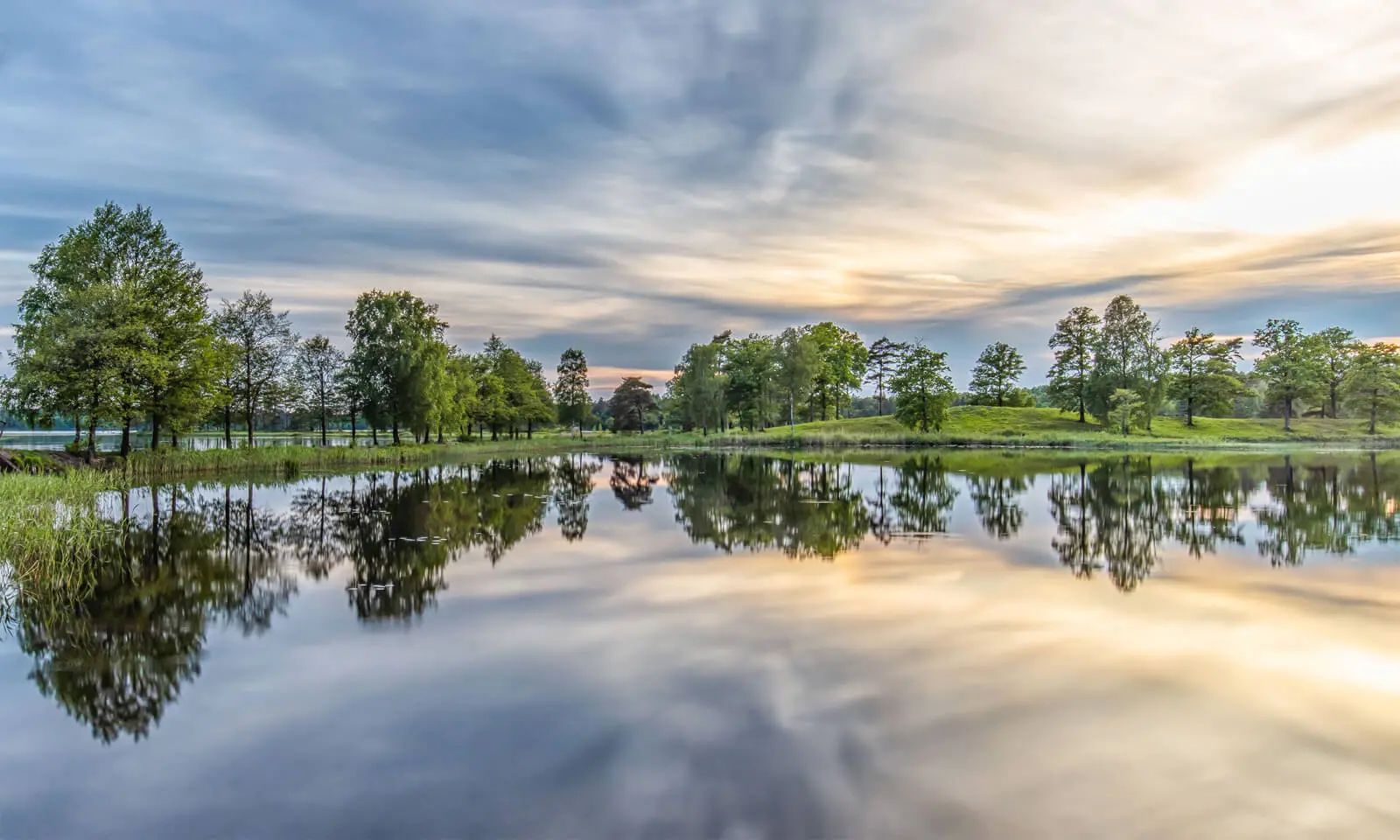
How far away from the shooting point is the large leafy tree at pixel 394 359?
153 ft

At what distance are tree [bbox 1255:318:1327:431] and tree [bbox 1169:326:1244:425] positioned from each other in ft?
9.24

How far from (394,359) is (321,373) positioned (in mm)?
7765

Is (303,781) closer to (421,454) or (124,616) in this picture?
(124,616)

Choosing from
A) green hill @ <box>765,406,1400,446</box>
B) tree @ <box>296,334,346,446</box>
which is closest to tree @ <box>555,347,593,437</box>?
green hill @ <box>765,406,1400,446</box>

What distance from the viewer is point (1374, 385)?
220ft

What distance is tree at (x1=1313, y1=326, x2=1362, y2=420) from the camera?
7450 centimetres

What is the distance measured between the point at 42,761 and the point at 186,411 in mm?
32689

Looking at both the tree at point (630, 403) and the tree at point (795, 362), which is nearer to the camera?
the tree at point (795, 362)

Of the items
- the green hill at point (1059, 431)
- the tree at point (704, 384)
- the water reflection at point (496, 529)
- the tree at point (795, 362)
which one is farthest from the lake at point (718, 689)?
the tree at point (704, 384)

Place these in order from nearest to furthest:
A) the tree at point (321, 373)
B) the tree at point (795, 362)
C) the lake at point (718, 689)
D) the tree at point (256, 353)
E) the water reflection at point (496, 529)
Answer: the lake at point (718, 689) < the water reflection at point (496, 529) < the tree at point (256, 353) < the tree at point (321, 373) < the tree at point (795, 362)

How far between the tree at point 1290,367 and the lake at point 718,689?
237ft

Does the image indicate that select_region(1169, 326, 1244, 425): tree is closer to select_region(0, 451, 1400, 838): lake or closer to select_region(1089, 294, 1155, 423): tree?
select_region(1089, 294, 1155, 423): tree

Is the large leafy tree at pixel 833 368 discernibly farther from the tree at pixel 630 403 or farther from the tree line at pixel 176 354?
the tree line at pixel 176 354

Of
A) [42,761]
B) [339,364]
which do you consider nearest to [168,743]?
[42,761]
